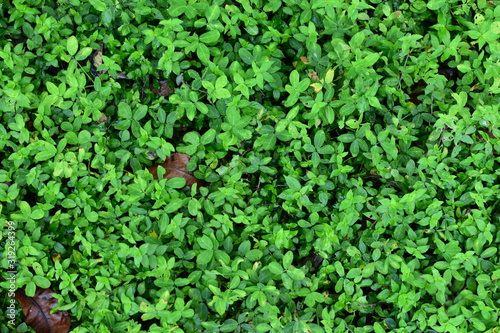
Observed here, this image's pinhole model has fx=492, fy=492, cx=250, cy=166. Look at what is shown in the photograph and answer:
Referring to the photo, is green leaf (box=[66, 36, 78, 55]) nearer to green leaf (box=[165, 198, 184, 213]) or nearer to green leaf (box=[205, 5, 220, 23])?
green leaf (box=[205, 5, 220, 23])

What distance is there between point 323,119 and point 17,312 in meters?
1.98

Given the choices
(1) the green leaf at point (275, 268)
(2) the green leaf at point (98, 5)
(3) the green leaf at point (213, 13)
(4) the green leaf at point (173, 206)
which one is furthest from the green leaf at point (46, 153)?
(1) the green leaf at point (275, 268)

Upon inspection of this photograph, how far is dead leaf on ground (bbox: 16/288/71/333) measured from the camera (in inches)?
104

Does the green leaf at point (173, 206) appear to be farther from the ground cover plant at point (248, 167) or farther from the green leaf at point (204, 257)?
the green leaf at point (204, 257)

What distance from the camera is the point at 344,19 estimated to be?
284 cm

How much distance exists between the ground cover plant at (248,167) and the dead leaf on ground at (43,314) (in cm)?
1

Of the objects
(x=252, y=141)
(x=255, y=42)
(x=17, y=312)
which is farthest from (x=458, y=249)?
(x=17, y=312)

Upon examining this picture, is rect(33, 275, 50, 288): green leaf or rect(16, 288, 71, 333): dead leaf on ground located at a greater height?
rect(33, 275, 50, 288): green leaf

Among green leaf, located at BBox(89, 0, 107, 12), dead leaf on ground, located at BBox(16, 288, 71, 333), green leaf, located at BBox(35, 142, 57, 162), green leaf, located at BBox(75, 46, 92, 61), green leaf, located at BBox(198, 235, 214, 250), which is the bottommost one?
dead leaf on ground, located at BBox(16, 288, 71, 333)

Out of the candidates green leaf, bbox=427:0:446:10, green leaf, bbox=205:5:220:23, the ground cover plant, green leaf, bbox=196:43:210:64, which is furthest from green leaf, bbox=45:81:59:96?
green leaf, bbox=427:0:446:10

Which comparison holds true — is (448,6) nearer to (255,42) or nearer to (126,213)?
(255,42)

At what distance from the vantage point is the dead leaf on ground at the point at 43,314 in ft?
8.68

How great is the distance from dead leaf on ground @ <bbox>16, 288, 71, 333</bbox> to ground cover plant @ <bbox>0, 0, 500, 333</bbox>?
11 millimetres

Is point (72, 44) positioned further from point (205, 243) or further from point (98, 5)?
point (205, 243)
